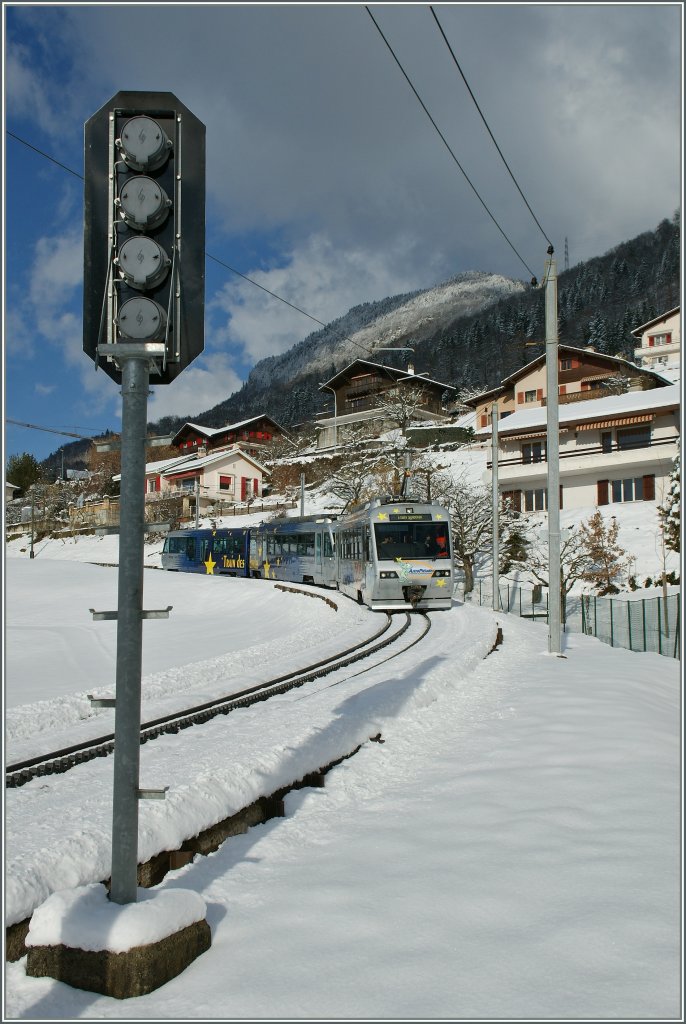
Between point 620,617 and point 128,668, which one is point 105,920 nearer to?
point 128,668

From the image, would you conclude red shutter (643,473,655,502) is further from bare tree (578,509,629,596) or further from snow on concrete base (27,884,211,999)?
snow on concrete base (27,884,211,999)

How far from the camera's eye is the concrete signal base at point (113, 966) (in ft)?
11.3

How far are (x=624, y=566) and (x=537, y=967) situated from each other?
34386 mm

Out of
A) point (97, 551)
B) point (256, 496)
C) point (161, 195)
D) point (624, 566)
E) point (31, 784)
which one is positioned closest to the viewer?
point (161, 195)

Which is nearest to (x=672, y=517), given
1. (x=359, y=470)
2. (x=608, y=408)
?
(x=608, y=408)

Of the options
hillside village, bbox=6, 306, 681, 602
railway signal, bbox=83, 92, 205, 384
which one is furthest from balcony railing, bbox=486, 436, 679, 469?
railway signal, bbox=83, 92, 205, 384

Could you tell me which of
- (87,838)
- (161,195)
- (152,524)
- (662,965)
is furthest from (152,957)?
(161,195)

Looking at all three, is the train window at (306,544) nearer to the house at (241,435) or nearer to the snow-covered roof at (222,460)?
the snow-covered roof at (222,460)

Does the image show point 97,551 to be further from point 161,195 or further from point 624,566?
point 161,195

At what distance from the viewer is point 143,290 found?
13.1ft

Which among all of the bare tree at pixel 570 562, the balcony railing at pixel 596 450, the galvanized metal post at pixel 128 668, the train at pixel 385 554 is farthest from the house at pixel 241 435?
the galvanized metal post at pixel 128 668

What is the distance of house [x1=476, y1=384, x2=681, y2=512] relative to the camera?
43438 millimetres

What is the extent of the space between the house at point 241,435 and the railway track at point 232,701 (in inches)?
3070

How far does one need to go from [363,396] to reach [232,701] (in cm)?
7819
